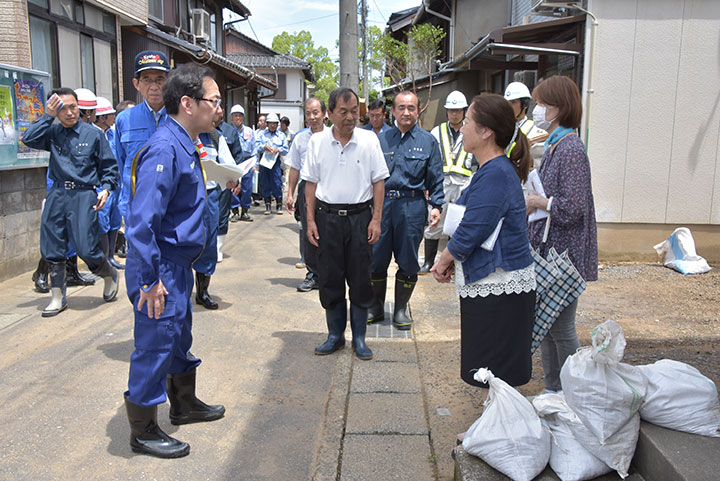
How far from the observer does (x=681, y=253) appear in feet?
24.6

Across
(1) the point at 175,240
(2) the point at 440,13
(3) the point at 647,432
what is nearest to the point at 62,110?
(1) the point at 175,240

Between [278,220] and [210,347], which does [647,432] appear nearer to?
[210,347]

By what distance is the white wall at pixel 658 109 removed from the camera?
7.32 m

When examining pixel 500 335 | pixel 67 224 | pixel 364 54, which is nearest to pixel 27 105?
pixel 67 224

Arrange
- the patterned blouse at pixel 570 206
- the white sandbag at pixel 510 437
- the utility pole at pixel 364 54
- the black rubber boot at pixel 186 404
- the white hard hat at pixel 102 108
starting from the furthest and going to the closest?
the utility pole at pixel 364 54 → the white hard hat at pixel 102 108 → the black rubber boot at pixel 186 404 → the patterned blouse at pixel 570 206 → the white sandbag at pixel 510 437

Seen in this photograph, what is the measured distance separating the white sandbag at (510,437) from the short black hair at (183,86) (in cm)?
200

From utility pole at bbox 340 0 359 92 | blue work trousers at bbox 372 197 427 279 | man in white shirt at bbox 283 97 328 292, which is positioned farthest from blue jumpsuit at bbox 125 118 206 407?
utility pole at bbox 340 0 359 92

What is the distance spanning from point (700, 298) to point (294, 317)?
13.6ft

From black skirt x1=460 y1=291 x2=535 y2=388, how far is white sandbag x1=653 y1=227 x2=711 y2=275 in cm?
534

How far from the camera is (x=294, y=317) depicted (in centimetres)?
559

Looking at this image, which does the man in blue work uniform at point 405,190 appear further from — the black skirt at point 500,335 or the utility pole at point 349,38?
the utility pole at point 349,38

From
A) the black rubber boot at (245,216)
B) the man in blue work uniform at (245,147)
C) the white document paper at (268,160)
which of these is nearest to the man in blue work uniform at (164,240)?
the man in blue work uniform at (245,147)

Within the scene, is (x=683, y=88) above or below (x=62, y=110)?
above

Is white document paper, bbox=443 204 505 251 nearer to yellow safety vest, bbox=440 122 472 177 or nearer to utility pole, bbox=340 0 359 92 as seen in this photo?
yellow safety vest, bbox=440 122 472 177
